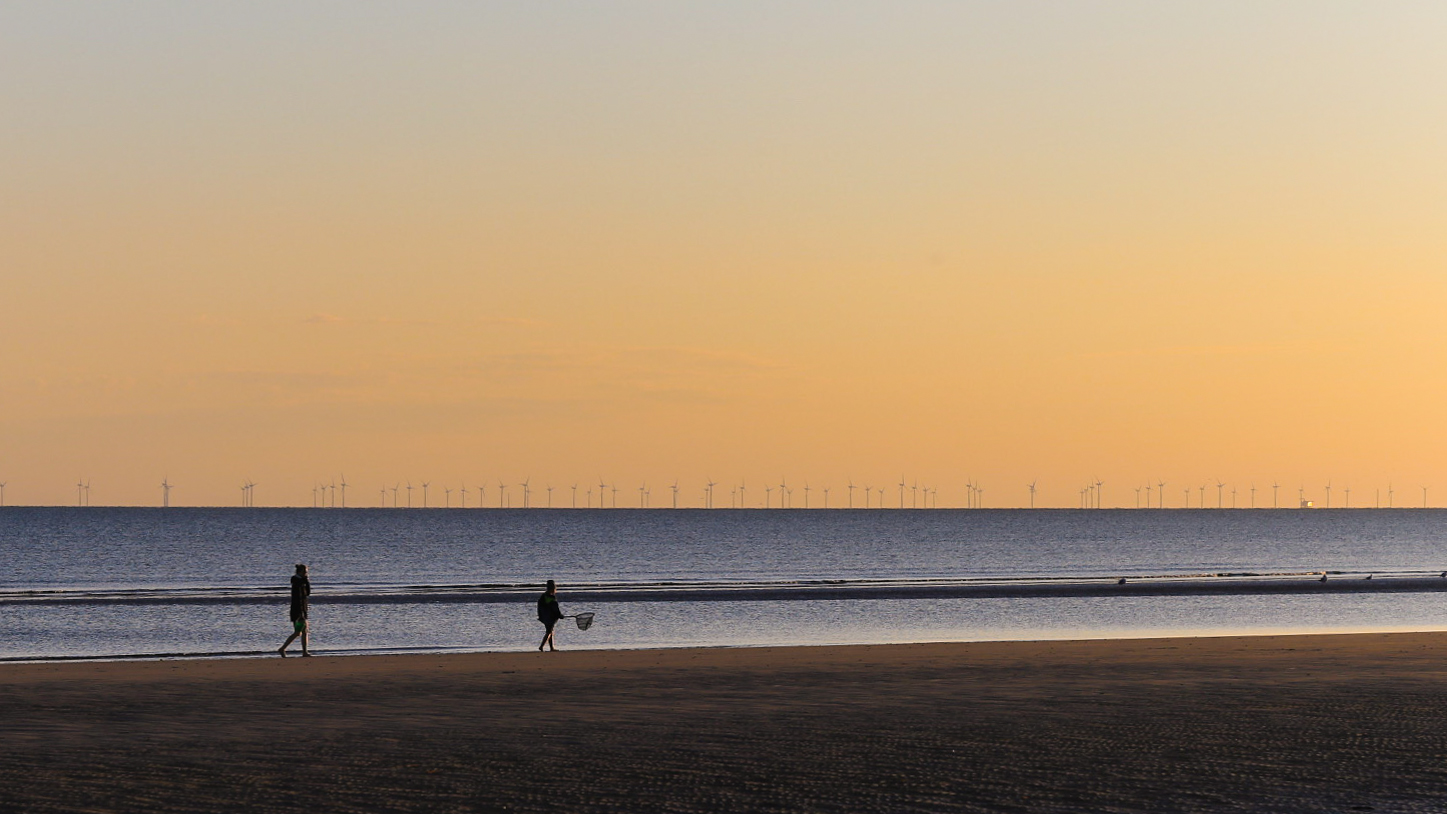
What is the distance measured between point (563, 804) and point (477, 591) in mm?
61368

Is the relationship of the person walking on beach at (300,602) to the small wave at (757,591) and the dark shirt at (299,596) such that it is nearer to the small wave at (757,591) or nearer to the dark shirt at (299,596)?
the dark shirt at (299,596)

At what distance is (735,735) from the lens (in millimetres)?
20172

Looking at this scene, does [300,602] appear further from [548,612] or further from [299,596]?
[548,612]

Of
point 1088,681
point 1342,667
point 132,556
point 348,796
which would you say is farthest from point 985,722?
point 132,556

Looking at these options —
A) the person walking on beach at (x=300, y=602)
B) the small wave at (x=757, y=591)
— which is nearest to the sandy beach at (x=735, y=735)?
the person walking on beach at (x=300, y=602)

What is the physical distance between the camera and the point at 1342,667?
30594mm

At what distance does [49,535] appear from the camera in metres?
195

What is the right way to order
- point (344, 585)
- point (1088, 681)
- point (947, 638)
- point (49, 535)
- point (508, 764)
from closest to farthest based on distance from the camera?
point (508, 764) → point (1088, 681) → point (947, 638) → point (344, 585) → point (49, 535)

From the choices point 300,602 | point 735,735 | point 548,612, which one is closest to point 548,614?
point 548,612

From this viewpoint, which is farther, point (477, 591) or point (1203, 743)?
point (477, 591)

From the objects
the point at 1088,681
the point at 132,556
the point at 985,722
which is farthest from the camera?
the point at 132,556

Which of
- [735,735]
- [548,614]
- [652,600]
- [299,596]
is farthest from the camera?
[652,600]

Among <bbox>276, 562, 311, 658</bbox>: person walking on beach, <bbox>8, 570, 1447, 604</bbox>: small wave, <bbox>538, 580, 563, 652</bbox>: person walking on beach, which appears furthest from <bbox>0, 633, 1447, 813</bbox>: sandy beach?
<bbox>8, 570, 1447, 604</bbox>: small wave

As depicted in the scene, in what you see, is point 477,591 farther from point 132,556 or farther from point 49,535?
point 49,535
